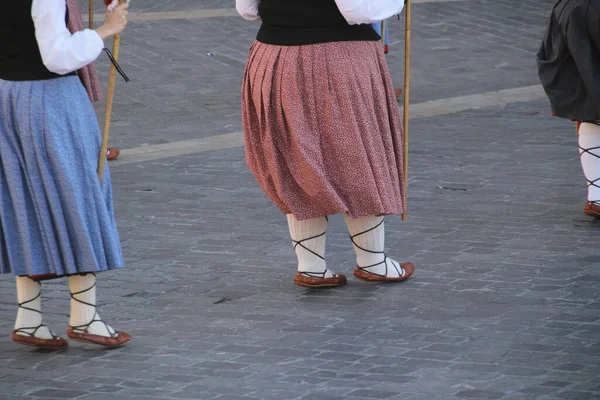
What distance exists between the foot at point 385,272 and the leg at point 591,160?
5.25 ft

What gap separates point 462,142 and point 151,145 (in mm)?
2439

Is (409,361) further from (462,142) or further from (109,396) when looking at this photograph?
(462,142)

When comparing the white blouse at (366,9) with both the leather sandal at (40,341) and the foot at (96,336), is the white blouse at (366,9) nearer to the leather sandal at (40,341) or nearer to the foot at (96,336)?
the foot at (96,336)

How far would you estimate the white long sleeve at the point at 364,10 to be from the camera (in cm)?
546

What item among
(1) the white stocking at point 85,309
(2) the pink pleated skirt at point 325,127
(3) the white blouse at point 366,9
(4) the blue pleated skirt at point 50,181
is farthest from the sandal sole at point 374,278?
(4) the blue pleated skirt at point 50,181

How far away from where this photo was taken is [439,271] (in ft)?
20.6

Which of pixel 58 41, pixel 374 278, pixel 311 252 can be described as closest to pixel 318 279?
pixel 311 252

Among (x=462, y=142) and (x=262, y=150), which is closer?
(x=262, y=150)

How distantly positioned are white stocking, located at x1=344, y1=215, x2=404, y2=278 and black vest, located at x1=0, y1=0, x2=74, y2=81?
5.84 ft

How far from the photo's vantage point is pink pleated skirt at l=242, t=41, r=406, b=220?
5684mm

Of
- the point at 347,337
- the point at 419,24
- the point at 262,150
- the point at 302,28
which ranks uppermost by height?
the point at 302,28

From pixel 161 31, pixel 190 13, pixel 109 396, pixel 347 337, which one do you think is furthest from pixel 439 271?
pixel 190 13

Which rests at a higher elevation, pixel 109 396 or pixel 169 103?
pixel 109 396

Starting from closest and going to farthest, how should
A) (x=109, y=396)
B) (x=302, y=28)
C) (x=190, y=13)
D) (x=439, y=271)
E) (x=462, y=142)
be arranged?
(x=109, y=396), (x=302, y=28), (x=439, y=271), (x=462, y=142), (x=190, y=13)
